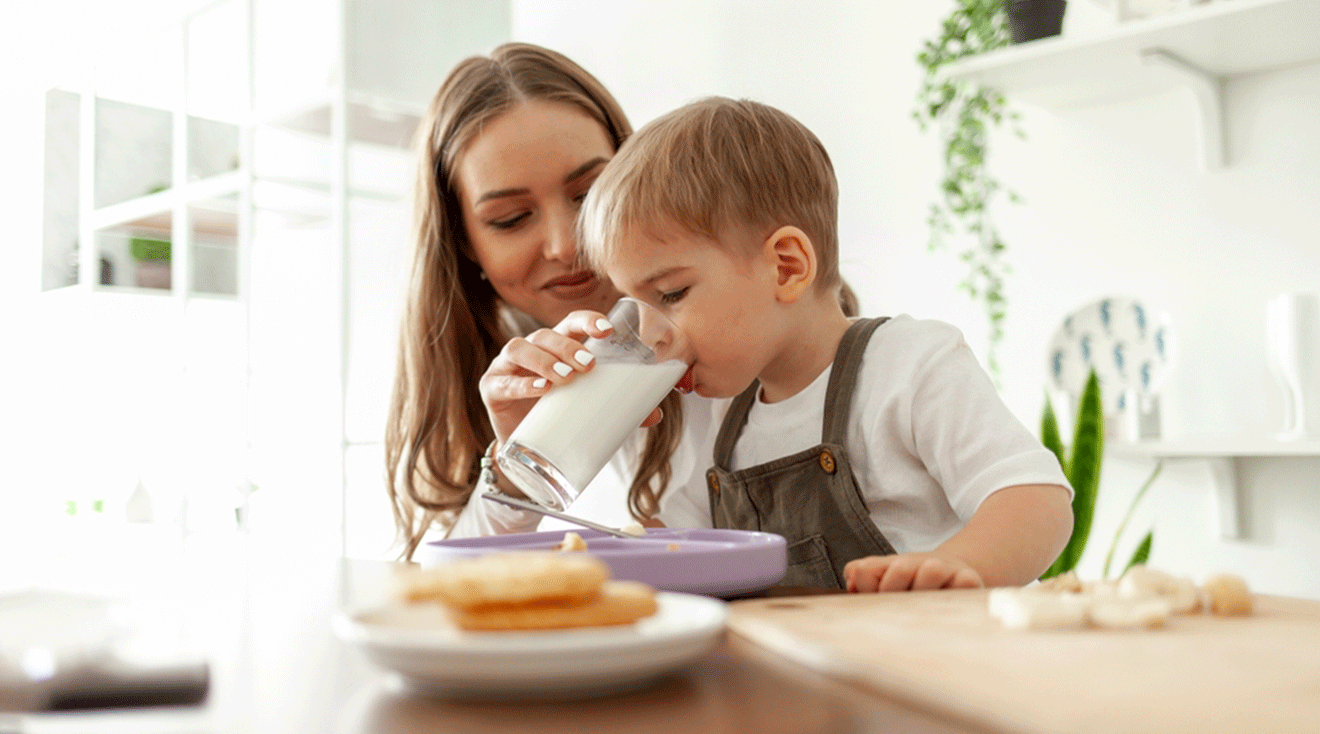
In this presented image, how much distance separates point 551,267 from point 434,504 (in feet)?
1.42

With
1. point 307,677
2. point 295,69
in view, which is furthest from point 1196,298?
point 295,69

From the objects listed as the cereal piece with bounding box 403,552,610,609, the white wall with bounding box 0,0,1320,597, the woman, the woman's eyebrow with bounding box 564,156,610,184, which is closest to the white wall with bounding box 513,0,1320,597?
the white wall with bounding box 0,0,1320,597

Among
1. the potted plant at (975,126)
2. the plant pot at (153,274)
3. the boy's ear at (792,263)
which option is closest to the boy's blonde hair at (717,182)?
the boy's ear at (792,263)

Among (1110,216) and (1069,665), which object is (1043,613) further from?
(1110,216)

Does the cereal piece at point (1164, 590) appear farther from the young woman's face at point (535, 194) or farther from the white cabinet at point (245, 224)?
the white cabinet at point (245, 224)

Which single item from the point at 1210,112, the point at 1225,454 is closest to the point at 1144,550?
the point at 1225,454

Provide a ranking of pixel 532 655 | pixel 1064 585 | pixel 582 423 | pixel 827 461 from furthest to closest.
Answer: pixel 827 461 < pixel 582 423 < pixel 1064 585 < pixel 532 655

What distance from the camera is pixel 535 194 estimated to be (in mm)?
1512

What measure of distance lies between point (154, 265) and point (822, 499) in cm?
349

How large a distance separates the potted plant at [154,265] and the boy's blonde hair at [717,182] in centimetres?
314

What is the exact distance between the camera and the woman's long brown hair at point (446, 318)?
1.61 meters

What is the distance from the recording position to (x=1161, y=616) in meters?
0.52

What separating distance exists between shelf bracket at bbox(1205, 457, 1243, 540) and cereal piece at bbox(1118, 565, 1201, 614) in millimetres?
1490

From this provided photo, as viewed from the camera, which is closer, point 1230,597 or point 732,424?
point 1230,597
